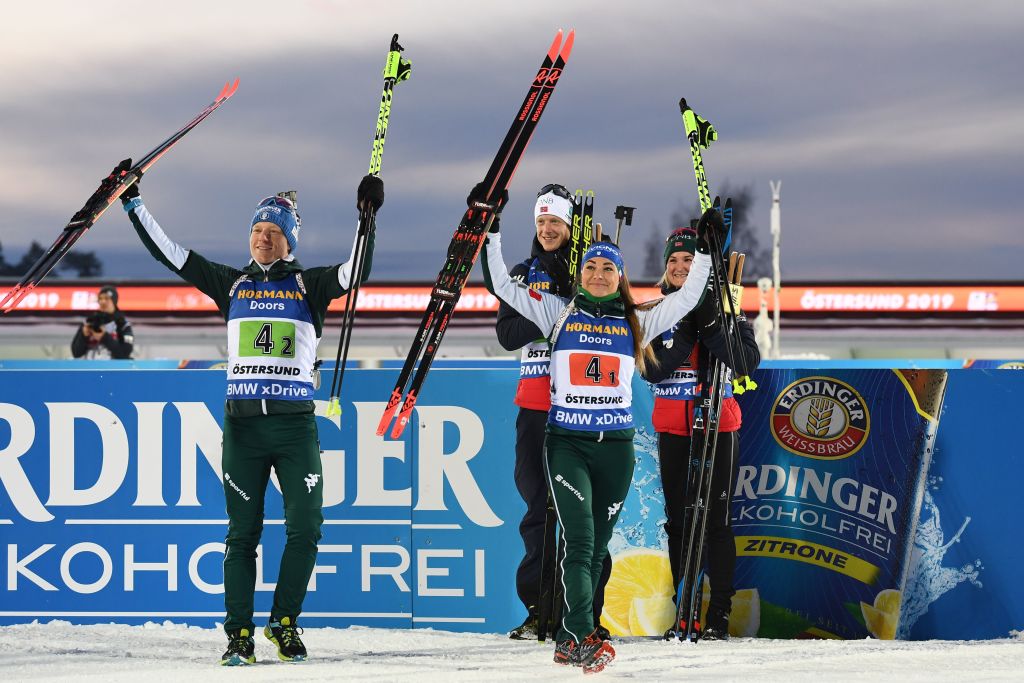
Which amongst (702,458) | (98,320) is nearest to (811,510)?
(702,458)

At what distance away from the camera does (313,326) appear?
→ 15.7 feet

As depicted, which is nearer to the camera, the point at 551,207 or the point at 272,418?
the point at 272,418

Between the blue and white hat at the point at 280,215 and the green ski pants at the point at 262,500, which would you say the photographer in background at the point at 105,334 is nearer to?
the blue and white hat at the point at 280,215

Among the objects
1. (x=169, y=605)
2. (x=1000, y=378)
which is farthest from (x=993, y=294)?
(x=169, y=605)

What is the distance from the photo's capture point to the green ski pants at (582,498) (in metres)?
4.48

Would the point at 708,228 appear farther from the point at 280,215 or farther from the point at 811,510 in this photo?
the point at 280,215

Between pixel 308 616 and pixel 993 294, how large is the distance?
2652 cm

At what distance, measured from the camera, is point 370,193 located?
4680 millimetres

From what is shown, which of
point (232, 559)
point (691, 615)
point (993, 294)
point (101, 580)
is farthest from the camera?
point (993, 294)

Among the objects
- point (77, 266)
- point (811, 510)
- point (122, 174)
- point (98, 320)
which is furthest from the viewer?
point (77, 266)

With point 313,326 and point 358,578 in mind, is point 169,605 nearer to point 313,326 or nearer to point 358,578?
point 358,578

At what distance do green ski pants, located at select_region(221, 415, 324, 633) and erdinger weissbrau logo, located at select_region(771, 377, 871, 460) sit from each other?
90.2 inches

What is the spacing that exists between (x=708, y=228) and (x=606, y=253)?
454 millimetres

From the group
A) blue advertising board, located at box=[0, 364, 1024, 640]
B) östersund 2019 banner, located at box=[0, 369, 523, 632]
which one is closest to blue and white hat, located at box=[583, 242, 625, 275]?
blue advertising board, located at box=[0, 364, 1024, 640]
